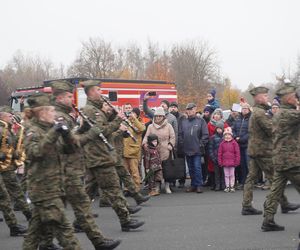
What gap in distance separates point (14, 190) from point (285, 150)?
4346 millimetres

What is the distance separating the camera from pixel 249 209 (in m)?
8.45

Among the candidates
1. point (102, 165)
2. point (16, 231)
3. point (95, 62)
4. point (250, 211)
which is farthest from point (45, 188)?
point (95, 62)

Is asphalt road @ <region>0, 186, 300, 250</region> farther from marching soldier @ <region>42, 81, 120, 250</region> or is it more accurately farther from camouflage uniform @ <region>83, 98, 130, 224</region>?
marching soldier @ <region>42, 81, 120, 250</region>

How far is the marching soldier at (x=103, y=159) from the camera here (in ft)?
23.8

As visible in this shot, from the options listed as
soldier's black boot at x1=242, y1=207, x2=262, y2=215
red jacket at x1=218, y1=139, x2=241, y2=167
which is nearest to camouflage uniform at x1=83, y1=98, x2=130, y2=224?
soldier's black boot at x1=242, y1=207, x2=262, y2=215

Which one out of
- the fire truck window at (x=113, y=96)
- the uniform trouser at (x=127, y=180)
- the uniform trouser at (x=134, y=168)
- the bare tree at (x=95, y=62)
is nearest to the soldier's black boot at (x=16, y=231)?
the uniform trouser at (x=127, y=180)

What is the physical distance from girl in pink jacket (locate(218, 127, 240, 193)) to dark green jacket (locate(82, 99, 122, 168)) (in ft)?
14.9

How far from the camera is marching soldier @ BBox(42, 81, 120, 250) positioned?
6047 mm

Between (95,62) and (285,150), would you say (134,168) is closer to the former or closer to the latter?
(285,150)

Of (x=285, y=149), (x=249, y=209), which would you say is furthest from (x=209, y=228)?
(x=285, y=149)

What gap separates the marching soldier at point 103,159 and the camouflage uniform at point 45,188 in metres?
1.93

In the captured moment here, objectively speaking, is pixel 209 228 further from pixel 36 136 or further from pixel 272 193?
pixel 36 136

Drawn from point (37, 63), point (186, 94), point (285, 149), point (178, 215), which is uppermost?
point (37, 63)

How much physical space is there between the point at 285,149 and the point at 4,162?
13.9 feet
